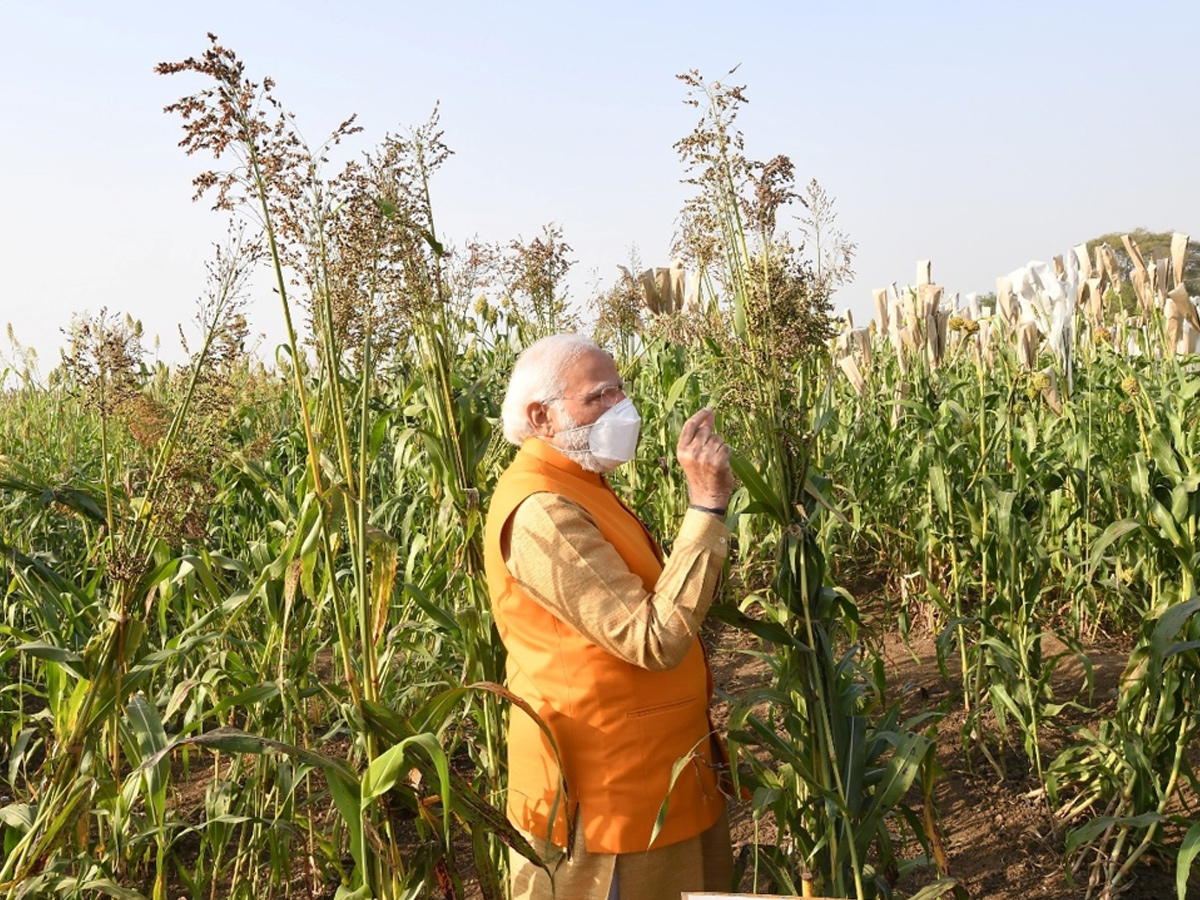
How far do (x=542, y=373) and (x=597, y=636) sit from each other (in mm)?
555

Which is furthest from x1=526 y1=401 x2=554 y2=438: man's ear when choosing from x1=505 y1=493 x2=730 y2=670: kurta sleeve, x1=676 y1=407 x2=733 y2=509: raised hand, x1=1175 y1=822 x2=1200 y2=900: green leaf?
x1=1175 y1=822 x2=1200 y2=900: green leaf

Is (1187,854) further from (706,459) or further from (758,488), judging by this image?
(706,459)

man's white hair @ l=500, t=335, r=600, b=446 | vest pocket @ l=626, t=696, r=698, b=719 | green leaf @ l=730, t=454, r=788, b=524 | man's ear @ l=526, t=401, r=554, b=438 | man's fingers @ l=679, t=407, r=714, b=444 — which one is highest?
man's white hair @ l=500, t=335, r=600, b=446

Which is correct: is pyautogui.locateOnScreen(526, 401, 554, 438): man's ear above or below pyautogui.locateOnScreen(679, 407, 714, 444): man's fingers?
above

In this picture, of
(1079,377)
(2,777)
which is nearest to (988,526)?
(1079,377)

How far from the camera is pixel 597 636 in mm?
2234

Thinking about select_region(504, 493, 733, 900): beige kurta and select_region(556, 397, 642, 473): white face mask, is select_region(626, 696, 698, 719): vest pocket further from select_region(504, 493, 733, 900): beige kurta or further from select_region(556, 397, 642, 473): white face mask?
select_region(556, 397, 642, 473): white face mask

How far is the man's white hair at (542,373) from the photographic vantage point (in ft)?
7.91

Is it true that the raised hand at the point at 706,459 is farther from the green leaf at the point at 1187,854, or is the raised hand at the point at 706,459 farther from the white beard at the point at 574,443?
the green leaf at the point at 1187,854

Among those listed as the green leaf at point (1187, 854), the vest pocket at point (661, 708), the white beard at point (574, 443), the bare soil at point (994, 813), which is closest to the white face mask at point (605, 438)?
the white beard at point (574, 443)

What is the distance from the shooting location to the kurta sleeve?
7.18ft

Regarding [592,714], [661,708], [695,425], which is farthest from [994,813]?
[695,425]

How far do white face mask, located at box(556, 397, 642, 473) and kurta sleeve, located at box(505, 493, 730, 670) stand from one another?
0.49ft

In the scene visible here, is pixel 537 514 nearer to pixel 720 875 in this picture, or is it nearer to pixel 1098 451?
pixel 720 875
